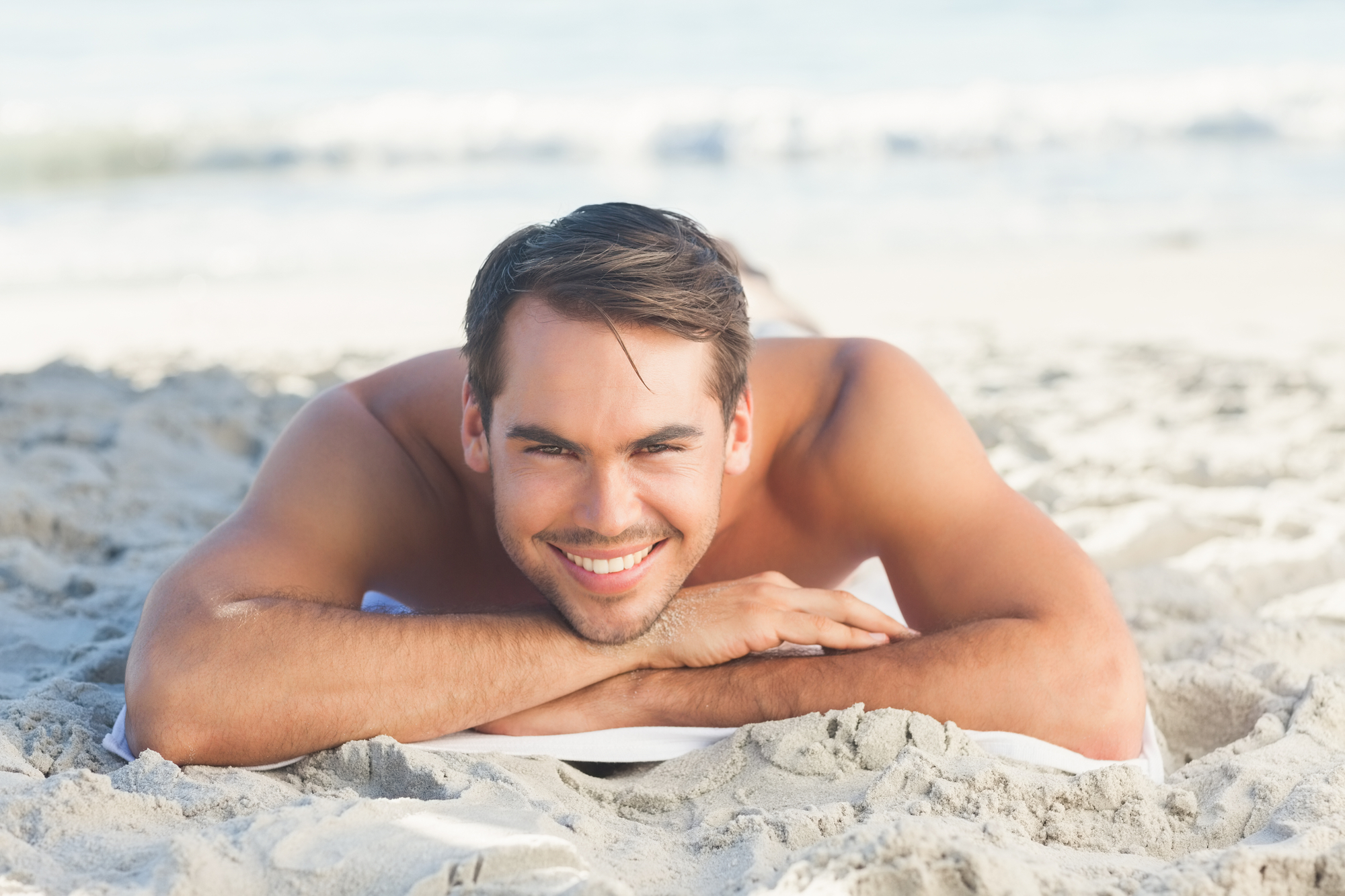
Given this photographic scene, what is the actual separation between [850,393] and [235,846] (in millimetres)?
1521

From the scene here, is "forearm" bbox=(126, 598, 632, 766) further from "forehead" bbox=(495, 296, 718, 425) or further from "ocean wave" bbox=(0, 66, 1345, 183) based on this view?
"ocean wave" bbox=(0, 66, 1345, 183)

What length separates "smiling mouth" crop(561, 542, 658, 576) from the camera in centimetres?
227

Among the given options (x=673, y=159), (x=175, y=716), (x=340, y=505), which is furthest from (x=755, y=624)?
(x=673, y=159)

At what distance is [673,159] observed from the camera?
43.7 feet

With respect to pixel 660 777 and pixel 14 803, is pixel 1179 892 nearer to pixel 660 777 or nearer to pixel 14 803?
pixel 660 777

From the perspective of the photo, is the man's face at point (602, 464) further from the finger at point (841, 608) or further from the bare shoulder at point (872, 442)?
the bare shoulder at point (872, 442)

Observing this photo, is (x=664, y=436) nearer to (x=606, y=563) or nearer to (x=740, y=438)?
(x=606, y=563)

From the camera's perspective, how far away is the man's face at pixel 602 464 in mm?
2186

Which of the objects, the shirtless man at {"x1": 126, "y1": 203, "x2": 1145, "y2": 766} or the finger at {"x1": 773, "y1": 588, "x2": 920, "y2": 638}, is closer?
the shirtless man at {"x1": 126, "y1": 203, "x2": 1145, "y2": 766}

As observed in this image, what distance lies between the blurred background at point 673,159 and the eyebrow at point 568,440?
3644 millimetres

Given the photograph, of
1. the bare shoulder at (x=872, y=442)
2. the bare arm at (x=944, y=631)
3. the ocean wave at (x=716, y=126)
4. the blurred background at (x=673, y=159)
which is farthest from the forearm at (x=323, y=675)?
the ocean wave at (x=716, y=126)

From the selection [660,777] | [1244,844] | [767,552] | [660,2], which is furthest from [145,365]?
[660,2]

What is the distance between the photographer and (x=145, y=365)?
5.93 m

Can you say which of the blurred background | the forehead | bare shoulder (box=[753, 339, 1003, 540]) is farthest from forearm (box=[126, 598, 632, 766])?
the blurred background
